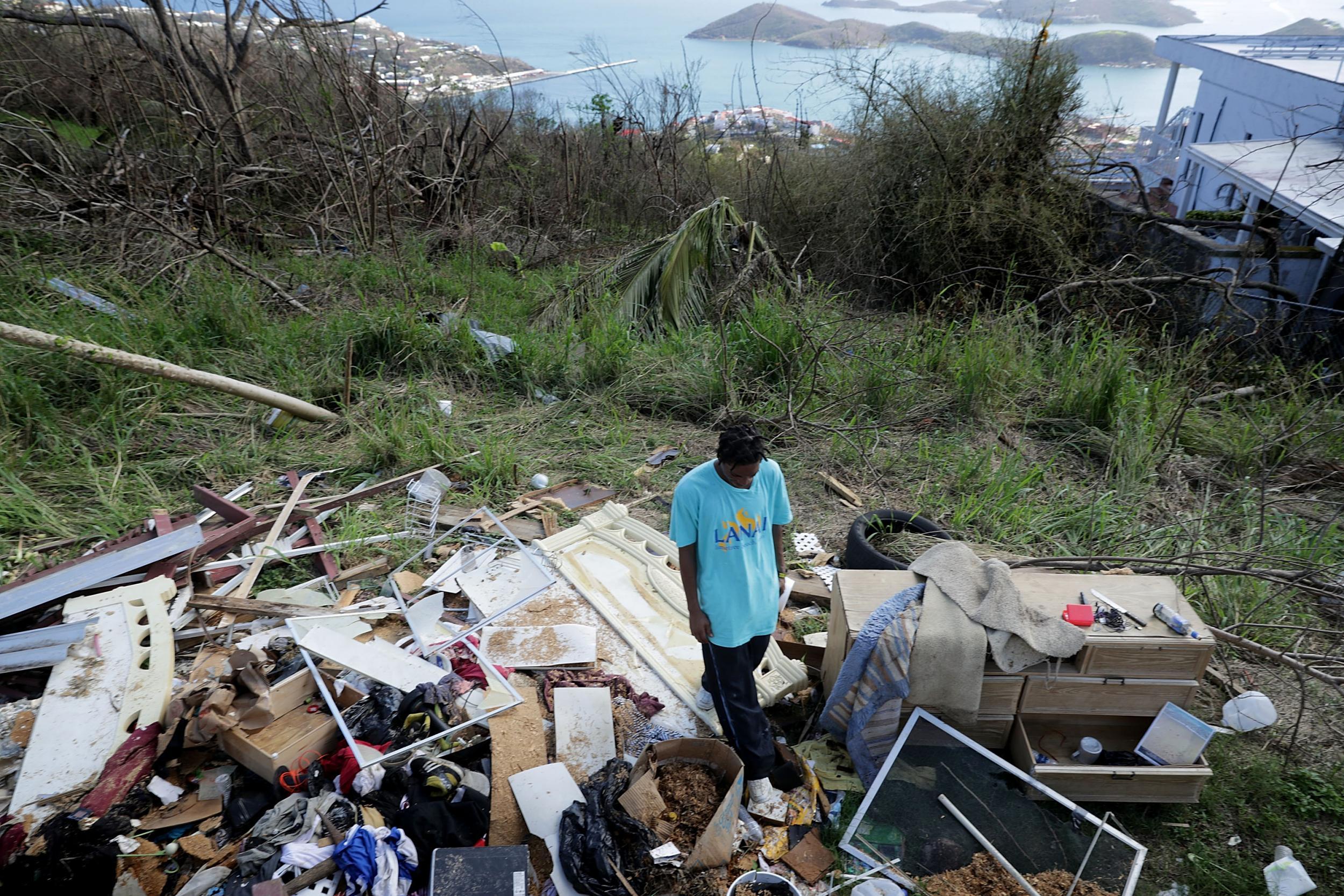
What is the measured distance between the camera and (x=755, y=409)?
21.7 feet

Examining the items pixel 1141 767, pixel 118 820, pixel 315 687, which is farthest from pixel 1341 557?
pixel 118 820

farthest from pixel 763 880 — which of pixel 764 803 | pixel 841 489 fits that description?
pixel 841 489

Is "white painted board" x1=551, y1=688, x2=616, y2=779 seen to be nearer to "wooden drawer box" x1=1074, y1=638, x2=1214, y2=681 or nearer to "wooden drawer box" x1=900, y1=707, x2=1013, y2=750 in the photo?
"wooden drawer box" x1=900, y1=707, x2=1013, y2=750

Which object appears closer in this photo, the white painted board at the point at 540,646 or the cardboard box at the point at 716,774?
the cardboard box at the point at 716,774

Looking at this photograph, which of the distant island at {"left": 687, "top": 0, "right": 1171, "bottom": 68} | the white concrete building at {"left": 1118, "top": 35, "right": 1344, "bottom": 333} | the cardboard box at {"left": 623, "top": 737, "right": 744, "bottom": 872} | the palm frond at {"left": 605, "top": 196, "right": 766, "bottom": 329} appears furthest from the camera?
the distant island at {"left": 687, "top": 0, "right": 1171, "bottom": 68}

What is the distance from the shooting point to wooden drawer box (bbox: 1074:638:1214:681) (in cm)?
320

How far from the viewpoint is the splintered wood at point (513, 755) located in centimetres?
306

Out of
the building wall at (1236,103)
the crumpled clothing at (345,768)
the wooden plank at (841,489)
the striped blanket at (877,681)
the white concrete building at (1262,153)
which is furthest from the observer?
the building wall at (1236,103)

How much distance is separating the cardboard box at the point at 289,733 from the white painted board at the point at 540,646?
0.76 metres

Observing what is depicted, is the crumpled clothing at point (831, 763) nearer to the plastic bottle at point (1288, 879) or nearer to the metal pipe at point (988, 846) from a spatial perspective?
the metal pipe at point (988, 846)

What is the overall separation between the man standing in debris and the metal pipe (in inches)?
28.9

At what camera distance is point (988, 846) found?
306 centimetres

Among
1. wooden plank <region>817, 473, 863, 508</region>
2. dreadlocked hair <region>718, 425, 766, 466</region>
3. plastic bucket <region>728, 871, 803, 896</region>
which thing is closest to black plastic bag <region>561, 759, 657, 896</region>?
plastic bucket <region>728, 871, 803, 896</region>

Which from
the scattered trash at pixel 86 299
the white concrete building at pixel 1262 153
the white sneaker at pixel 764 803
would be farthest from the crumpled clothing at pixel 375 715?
the white concrete building at pixel 1262 153
